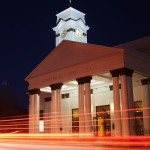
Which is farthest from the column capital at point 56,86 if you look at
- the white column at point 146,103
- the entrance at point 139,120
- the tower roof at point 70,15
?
the tower roof at point 70,15

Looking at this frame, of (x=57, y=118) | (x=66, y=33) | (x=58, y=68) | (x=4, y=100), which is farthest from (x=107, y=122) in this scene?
(x=4, y=100)

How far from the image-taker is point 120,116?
23.1 metres

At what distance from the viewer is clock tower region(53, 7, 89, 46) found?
60938 millimetres

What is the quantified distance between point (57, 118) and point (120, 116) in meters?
7.47

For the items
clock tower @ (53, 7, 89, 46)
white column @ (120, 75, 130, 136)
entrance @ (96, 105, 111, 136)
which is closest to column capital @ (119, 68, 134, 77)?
white column @ (120, 75, 130, 136)

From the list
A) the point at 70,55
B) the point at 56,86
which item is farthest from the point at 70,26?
the point at 56,86

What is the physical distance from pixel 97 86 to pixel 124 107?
9.46 metres

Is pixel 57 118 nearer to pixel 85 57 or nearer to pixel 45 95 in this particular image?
pixel 85 57

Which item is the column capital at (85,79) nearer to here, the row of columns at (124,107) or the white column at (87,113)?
the white column at (87,113)

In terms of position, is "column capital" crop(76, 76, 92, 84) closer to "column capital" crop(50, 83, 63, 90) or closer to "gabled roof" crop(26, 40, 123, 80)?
"gabled roof" crop(26, 40, 123, 80)

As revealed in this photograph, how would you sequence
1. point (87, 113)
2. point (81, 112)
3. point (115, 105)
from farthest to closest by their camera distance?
point (81, 112)
point (87, 113)
point (115, 105)

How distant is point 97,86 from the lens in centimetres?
3219

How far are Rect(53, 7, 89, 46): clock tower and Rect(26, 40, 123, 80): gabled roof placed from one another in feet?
98.4

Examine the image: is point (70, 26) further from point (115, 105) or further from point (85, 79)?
point (115, 105)
